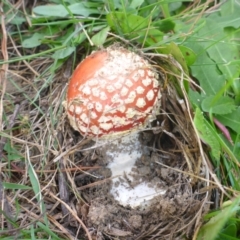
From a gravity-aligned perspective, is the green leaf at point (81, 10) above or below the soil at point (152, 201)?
above

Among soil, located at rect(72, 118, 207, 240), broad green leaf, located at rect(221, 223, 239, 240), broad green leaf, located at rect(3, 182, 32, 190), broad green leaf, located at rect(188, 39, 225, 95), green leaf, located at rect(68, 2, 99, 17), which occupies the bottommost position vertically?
broad green leaf, located at rect(221, 223, 239, 240)

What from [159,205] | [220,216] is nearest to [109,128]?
[159,205]

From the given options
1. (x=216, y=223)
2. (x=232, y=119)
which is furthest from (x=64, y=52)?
(x=216, y=223)

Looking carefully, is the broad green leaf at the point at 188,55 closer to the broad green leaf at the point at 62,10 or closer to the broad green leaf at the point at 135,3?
the broad green leaf at the point at 135,3

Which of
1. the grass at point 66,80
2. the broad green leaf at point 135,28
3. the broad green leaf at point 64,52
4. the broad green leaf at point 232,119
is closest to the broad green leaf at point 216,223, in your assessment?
the grass at point 66,80

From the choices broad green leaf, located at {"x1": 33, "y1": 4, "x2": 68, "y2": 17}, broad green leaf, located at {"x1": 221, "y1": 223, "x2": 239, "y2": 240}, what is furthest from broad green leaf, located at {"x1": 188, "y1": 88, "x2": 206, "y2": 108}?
broad green leaf, located at {"x1": 33, "y1": 4, "x2": 68, "y2": 17}

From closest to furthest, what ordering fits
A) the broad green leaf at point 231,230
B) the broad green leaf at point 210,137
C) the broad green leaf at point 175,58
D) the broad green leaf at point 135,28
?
the broad green leaf at point 231,230
the broad green leaf at point 210,137
the broad green leaf at point 175,58
the broad green leaf at point 135,28

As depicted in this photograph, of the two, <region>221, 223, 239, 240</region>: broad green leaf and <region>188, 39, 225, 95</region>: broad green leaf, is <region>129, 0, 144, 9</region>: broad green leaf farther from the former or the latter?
<region>221, 223, 239, 240</region>: broad green leaf

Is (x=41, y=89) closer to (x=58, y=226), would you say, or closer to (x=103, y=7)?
(x=103, y=7)
